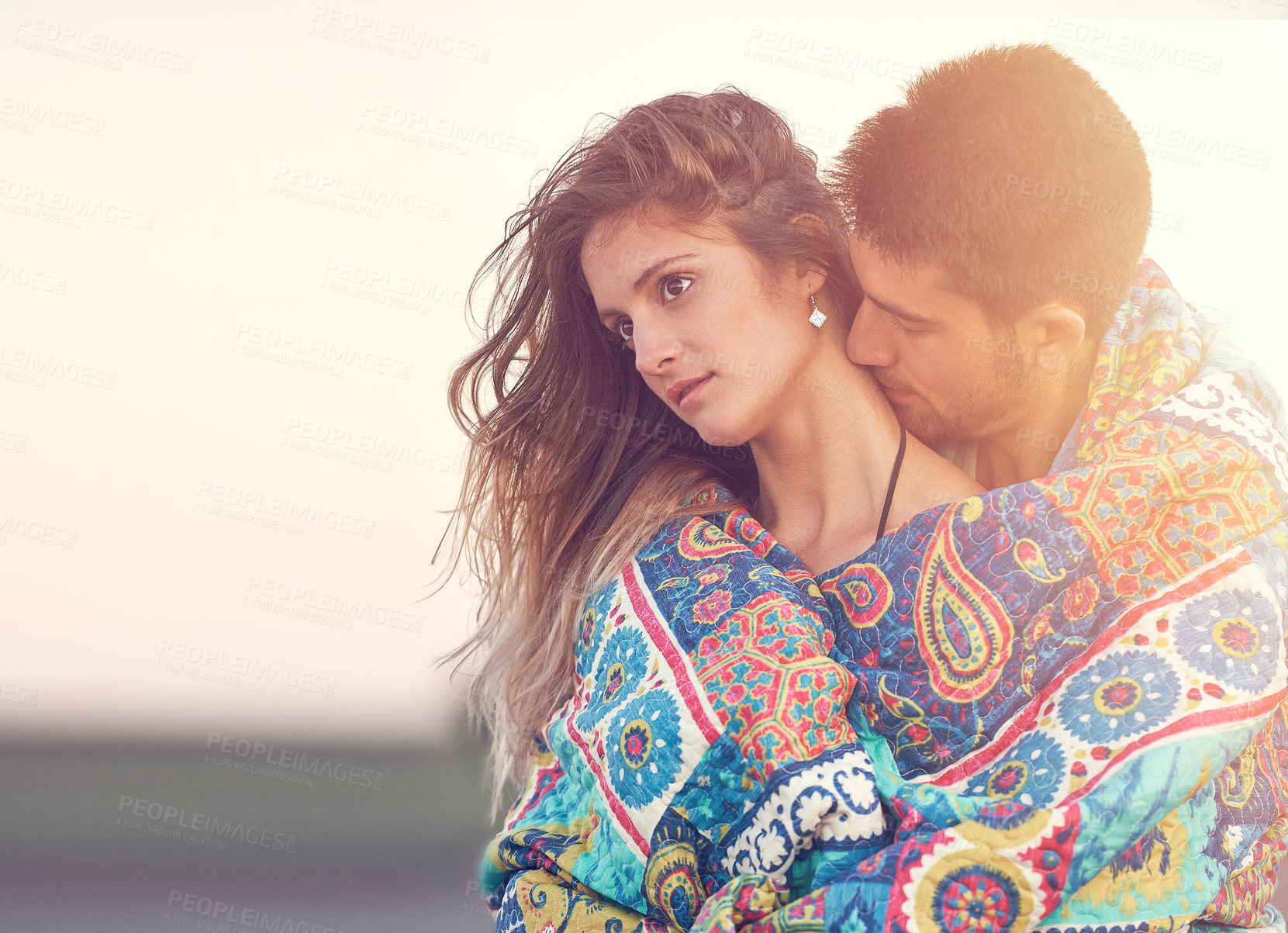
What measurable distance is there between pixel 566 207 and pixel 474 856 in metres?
2.60

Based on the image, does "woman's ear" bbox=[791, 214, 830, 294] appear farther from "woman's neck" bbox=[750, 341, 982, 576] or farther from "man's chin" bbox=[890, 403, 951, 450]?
"man's chin" bbox=[890, 403, 951, 450]

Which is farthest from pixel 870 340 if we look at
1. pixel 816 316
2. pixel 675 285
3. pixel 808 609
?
pixel 808 609

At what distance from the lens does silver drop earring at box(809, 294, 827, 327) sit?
1.48m

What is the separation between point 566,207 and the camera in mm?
1558

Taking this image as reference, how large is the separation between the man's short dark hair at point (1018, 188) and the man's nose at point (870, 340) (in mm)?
95

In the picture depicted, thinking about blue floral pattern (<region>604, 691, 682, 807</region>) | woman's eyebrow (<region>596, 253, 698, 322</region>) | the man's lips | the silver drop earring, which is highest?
woman's eyebrow (<region>596, 253, 698, 322</region>)

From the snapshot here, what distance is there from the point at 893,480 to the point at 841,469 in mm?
81

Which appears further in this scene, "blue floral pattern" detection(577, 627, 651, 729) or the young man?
"blue floral pattern" detection(577, 627, 651, 729)

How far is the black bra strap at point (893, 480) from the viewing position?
1396 millimetres

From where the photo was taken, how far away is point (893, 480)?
1416 mm

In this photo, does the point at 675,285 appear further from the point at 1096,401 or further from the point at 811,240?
the point at 1096,401

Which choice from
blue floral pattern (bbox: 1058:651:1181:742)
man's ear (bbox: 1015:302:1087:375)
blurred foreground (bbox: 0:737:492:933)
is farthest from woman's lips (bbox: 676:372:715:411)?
blurred foreground (bbox: 0:737:492:933)

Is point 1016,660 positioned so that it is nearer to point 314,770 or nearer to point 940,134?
point 940,134

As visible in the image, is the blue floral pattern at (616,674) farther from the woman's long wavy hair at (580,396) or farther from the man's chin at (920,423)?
the man's chin at (920,423)
